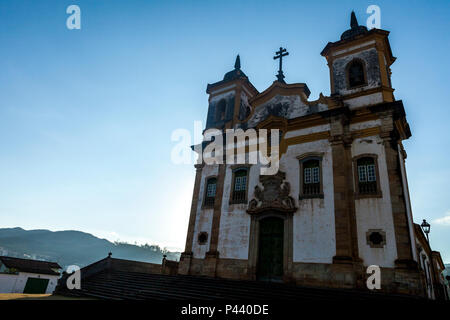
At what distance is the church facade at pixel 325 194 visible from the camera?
1039cm

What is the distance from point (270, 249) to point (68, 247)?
123 m

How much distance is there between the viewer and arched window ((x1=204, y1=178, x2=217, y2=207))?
51.2 feet

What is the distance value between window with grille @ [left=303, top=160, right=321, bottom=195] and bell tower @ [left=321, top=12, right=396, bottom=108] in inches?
136

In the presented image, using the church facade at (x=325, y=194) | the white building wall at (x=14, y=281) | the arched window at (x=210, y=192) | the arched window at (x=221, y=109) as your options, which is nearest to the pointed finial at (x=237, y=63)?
the arched window at (x=221, y=109)

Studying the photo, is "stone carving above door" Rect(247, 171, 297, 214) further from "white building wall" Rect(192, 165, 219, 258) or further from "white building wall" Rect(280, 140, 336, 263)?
"white building wall" Rect(192, 165, 219, 258)

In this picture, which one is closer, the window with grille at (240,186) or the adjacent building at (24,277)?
the window with grille at (240,186)

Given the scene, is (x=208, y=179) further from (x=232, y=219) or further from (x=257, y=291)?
(x=257, y=291)

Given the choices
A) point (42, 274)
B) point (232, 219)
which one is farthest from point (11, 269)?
point (232, 219)

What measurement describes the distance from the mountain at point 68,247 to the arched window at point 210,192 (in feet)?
278

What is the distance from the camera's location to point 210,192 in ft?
52.3

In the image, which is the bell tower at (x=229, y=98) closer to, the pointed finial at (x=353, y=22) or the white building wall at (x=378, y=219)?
the pointed finial at (x=353, y=22)

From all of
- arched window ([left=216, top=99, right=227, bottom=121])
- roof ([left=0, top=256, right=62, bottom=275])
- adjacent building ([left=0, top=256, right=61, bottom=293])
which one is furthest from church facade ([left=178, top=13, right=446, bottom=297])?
roof ([left=0, top=256, right=62, bottom=275])

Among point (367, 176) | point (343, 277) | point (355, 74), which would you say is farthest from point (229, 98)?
point (343, 277)

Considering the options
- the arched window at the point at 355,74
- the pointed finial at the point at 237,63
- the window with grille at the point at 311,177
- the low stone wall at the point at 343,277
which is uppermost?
the pointed finial at the point at 237,63
